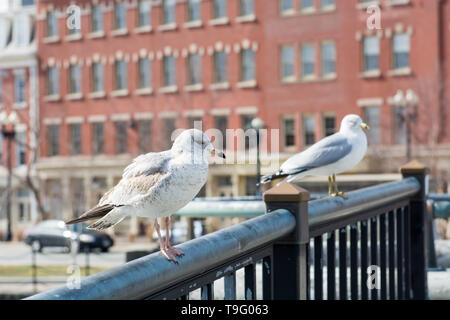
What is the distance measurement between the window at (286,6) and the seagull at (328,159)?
32.6m

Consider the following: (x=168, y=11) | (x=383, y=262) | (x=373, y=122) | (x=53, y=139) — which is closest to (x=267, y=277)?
(x=383, y=262)

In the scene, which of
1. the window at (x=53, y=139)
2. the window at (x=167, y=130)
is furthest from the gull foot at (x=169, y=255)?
the window at (x=53, y=139)

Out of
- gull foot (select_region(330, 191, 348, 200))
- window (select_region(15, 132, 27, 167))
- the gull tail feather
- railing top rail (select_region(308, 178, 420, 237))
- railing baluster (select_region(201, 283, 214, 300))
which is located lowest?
window (select_region(15, 132, 27, 167))

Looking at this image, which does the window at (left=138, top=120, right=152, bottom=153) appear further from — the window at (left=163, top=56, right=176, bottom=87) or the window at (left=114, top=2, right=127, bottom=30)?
the window at (left=114, top=2, right=127, bottom=30)

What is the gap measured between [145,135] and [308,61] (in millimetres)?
9657

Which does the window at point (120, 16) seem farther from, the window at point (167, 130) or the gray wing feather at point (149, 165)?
the gray wing feather at point (149, 165)

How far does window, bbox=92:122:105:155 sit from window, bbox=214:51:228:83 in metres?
7.90

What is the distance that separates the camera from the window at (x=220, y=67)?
126 feet

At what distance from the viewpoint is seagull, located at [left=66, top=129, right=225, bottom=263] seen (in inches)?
98.0

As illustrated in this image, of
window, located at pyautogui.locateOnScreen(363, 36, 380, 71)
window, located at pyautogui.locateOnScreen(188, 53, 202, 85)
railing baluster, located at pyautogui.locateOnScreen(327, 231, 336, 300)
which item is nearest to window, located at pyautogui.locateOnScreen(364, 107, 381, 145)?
window, located at pyautogui.locateOnScreen(363, 36, 380, 71)

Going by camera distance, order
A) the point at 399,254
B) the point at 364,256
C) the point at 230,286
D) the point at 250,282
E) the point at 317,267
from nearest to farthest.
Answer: the point at 230,286 → the point at 250,282 → the point at 317,267 → the point at 364,256 → the point at 399,254

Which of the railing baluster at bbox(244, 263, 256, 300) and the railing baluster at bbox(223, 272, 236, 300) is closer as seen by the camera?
the railing baluster at bbox(223, 272, 236, 300)

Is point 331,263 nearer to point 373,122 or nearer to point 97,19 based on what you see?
point 373,122

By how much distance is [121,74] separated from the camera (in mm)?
41781
